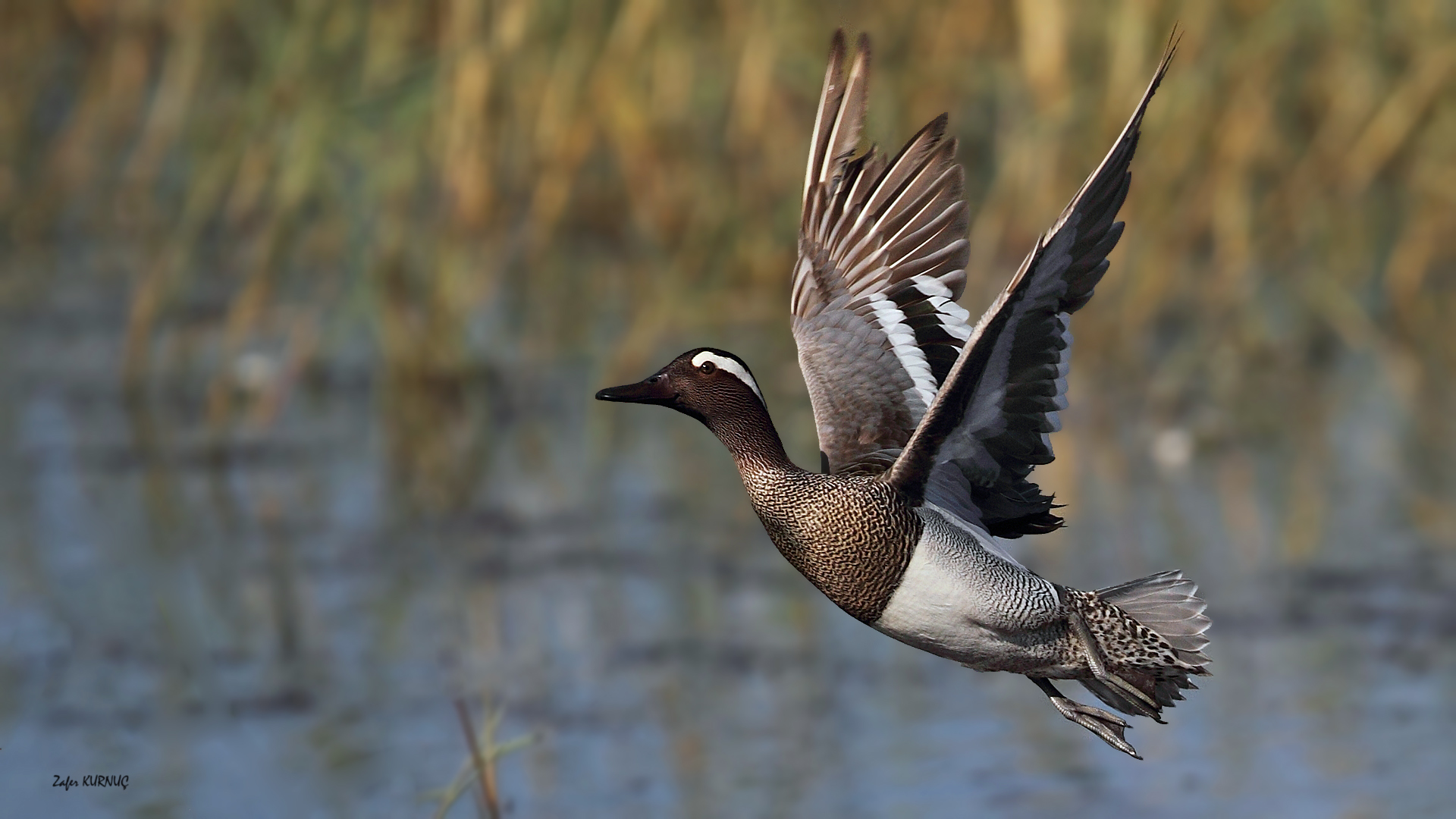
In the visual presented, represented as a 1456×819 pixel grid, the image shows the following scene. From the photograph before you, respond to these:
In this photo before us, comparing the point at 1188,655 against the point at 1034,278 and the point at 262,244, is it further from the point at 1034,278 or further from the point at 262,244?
the point at 262,244

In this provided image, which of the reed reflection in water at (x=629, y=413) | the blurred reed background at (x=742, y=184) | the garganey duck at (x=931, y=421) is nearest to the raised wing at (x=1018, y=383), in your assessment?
the garganey duck at (x=931, y=421)

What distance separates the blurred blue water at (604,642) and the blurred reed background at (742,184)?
1.06ft

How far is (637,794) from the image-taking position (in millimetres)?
6047

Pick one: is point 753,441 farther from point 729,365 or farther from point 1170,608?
point 1170,608

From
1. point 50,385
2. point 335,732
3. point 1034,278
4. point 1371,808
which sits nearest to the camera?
point 1034,278

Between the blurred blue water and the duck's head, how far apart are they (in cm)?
229

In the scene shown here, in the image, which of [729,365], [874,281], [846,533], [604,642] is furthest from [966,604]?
[604,642]

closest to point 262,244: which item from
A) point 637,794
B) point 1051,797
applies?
point 637,794

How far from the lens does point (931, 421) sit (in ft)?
11.5

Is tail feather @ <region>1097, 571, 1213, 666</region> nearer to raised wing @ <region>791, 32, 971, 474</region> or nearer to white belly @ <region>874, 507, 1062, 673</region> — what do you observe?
white belly @ <region>874, 507, 1062, 673</region>

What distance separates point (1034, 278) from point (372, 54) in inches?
243

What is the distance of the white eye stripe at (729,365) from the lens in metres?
3.82

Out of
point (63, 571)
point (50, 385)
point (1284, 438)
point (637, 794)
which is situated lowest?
point (637, 794)

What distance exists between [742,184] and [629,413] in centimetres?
110
